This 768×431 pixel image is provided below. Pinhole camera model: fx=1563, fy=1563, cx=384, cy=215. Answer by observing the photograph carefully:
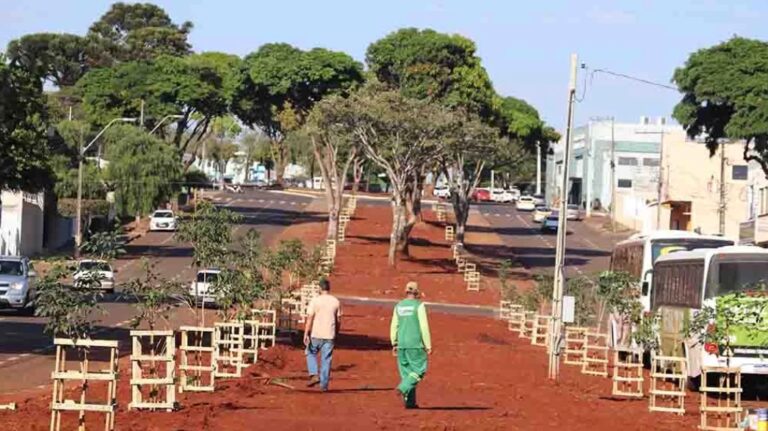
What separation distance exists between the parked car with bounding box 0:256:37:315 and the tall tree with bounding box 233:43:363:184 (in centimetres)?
3389

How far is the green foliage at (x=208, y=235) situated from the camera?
1196 inches

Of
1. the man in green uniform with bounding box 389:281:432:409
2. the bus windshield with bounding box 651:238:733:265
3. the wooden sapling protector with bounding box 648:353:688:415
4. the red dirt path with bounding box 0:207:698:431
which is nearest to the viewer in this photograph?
the red dirt path with bounding box 0:207:698:431

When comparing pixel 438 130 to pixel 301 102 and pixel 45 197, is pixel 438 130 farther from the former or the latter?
pixel 45 197

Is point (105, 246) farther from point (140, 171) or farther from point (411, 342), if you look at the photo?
point (140, 171)

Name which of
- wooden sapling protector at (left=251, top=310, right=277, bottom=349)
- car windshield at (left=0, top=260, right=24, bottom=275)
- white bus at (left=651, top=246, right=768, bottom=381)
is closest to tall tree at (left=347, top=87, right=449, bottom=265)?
car windshield at (left=0, top=260, right=24, bottom=275)

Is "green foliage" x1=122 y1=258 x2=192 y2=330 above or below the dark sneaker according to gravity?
above

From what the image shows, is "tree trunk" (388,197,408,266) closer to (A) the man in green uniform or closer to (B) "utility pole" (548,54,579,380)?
(B) "utility pole" (548,54,579,380)

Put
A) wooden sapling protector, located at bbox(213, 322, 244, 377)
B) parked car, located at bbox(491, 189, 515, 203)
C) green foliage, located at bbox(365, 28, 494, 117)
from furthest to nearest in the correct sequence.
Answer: parked car, located at bbox(491, 189, 515, 203) → green foliage, located at bbox(365, 28, 494, 117) → wooden sapling protector, located at bbox(213, 322, 244, 377)

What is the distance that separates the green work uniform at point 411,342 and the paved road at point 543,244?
144ft

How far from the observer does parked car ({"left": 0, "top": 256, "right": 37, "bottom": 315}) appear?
4216cm

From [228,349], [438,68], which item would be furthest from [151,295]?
[438,68]

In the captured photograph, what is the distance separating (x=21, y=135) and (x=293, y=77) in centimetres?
3095

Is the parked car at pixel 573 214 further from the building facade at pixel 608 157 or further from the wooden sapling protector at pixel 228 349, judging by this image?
the wooden sapling protector at pixel 228 349

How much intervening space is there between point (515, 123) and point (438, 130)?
43334 mm
